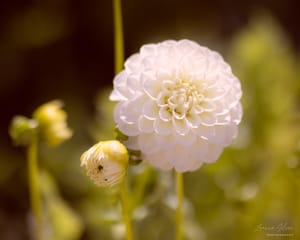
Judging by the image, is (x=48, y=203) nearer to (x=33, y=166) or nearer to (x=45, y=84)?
(x=33, y=166)

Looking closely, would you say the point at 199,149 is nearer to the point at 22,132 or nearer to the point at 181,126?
the point at 181,126

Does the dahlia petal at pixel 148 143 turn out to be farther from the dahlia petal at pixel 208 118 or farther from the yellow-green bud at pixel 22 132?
the yellow-green bud at pixel 22 132

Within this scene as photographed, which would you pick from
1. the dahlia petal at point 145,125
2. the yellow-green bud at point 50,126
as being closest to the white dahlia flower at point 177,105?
the dahlia petal at point 145,125

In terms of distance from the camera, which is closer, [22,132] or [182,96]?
[182,96]

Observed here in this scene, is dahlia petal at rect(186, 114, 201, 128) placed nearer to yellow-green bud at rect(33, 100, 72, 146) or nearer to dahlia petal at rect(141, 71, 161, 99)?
dahlia petal at rect(141, 71, 161, 99)

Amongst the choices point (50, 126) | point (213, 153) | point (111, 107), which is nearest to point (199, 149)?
point (213, 153)

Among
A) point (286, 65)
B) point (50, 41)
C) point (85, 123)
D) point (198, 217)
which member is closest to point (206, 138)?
point (198, 217)

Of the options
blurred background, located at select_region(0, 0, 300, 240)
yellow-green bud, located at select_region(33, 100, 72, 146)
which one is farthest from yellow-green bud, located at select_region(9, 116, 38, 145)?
blurred background, located at select_region(0, 0, 300, 240)
